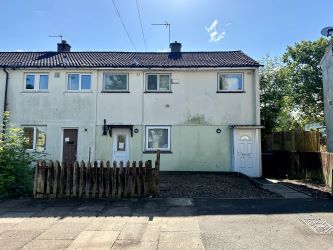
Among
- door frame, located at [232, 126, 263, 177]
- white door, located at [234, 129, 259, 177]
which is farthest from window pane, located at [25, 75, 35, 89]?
white door, located at [234, 129, 259, 177]

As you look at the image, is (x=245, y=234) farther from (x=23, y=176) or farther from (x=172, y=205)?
(x=23, y=176)

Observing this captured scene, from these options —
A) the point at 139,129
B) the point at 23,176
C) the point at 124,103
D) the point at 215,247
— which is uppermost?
the point at 124,103

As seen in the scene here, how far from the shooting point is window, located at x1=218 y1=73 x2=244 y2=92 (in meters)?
16.5

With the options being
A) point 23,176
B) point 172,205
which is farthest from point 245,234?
point 23,176

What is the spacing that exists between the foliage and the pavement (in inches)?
28.7

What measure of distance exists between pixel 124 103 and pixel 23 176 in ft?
25.2

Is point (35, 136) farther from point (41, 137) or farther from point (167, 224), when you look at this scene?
point (167, 224)

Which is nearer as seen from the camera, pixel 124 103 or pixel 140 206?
pixel 140 206

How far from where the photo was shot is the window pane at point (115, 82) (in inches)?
658

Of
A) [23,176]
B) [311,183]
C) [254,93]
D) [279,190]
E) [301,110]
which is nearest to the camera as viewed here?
[23,176]

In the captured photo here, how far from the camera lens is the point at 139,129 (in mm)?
16266

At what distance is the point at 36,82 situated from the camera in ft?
54.8

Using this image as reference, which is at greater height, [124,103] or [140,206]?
[124,103]

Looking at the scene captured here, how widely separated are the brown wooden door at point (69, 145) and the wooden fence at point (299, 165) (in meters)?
10.6
